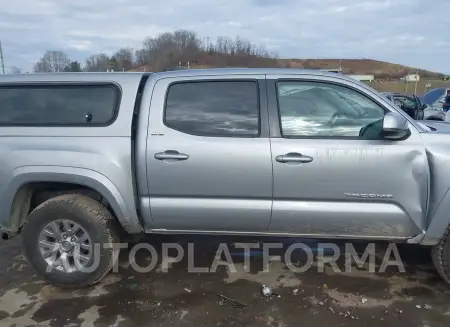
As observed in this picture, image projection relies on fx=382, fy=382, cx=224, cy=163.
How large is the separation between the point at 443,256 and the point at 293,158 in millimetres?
1521

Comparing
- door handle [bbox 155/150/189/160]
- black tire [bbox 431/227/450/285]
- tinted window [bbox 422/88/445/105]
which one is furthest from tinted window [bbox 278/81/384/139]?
tinted window [bbox 422/88/445/105]

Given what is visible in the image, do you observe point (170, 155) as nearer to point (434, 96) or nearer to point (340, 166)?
point (340, 166)

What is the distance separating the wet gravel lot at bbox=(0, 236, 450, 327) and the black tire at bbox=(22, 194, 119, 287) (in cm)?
13

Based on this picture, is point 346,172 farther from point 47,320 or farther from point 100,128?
point 47,320

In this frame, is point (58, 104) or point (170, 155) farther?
point (58, 104)

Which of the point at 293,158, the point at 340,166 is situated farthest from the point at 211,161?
the point at 340,166

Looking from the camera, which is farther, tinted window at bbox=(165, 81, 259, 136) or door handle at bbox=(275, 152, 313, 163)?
tinted window at bbox=(165, 81, 259, 136)

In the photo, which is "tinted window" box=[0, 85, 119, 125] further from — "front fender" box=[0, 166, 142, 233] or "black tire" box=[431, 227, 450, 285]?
"black tire" box=[431, 227, 450, 285]

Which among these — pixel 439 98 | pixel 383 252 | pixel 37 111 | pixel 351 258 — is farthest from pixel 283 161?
pixel 439 98

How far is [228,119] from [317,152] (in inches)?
31.2

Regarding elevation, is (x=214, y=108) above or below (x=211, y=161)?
above

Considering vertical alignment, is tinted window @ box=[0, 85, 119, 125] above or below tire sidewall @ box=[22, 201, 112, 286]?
above

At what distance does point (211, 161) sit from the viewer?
10.4 ft

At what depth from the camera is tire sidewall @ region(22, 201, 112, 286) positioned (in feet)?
11.0
